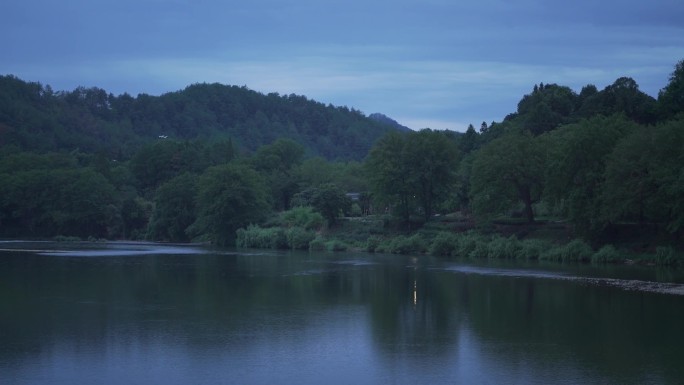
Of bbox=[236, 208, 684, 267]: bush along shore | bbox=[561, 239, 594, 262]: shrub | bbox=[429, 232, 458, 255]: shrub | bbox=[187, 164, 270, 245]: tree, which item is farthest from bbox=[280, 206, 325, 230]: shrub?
bbox=[561, 239, 594, 262]: shrub

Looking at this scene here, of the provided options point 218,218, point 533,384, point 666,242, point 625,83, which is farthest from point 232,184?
point 533,384

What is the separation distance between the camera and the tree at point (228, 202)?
94938mm

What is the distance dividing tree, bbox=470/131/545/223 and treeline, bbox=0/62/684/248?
123mm

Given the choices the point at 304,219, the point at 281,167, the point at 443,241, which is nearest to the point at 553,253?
the point at 443,241

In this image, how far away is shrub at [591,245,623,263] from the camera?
57.1 m

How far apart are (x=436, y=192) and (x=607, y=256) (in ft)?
86.8

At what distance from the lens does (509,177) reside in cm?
6900

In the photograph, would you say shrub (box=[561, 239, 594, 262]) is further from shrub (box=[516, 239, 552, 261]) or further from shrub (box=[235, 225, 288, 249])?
shrub (box=[235, 225, 288, 249])

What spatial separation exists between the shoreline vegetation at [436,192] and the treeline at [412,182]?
16 centimetres

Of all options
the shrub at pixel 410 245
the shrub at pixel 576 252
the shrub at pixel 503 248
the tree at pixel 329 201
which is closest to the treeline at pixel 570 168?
the shrub at pixel 576 252

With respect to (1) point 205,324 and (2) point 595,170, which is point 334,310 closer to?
(1) point 205,324

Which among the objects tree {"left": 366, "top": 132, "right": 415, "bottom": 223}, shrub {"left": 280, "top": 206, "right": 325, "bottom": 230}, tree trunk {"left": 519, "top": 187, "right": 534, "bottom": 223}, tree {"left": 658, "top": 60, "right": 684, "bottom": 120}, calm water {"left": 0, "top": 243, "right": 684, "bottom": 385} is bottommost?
calm water {"left": 0, "top": 243, "right": 684, "bottom": 385}

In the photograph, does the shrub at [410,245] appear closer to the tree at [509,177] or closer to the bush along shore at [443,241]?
the bush along shore at [443,241]

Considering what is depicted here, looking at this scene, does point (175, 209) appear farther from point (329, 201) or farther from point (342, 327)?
point (342, 327)
